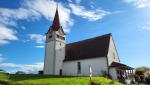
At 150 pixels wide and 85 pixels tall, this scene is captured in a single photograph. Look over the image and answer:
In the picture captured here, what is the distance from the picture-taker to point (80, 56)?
43.7 metres

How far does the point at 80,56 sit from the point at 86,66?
308cm

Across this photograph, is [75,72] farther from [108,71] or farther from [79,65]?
[108,71]

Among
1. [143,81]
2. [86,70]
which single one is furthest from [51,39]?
[143,81]

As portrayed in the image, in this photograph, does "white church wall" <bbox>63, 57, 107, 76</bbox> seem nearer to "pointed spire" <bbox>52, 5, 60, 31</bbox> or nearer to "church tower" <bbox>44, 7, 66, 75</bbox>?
"church tower" <bbox>44, 7, 66, 75</bbox>

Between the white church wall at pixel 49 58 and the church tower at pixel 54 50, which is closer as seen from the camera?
the church tower at pixel 54 50

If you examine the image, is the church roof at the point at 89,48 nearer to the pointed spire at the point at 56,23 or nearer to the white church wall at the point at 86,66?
the white church wall at the point at 86,66

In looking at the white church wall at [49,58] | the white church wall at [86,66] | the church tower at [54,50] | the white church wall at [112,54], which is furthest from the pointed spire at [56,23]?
the white church wall at [112,54]

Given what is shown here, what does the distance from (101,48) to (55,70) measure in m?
11.9

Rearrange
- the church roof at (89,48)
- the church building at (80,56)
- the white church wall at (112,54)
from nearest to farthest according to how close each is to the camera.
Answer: the church building at (80,56), the white church wall at (112,54), the church roof at (89,48)

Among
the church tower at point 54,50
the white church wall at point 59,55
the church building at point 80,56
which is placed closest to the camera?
the church building at point 80,56

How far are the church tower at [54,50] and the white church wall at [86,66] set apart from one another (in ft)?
5.91

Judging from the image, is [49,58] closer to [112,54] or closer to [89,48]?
[89,48]

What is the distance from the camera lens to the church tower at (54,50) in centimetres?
4516

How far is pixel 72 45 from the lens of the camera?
50.5 meters
